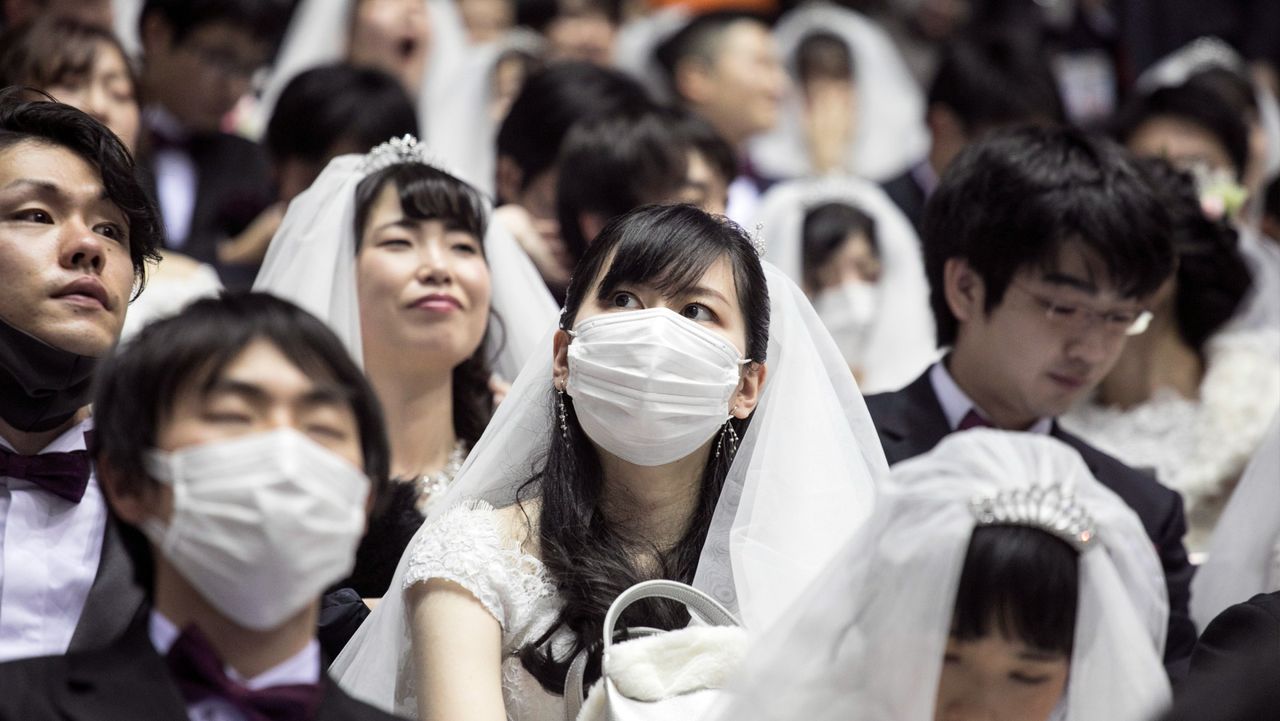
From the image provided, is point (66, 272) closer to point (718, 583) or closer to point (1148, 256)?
point (718, 583)

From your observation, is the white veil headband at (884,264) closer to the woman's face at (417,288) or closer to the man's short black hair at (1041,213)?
the man's short black hair at (1041,213)

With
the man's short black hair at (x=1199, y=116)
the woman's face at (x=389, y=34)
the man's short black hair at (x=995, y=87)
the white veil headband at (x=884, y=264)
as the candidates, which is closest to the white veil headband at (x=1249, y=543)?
the white veil headband at (x=884, y=264)

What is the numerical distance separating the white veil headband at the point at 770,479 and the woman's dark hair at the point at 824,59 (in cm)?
451

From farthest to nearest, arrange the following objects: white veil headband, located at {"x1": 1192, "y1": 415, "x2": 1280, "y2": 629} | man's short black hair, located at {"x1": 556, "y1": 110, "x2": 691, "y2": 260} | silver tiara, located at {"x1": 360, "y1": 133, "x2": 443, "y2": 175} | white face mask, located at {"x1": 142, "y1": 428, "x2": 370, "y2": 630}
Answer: man's short black hair, located at {"x1": 556, "y1": 110, "x2": 691, "y2": 260} < silver tiara, located at {"x1": 360, "y1": 133, "x2": 443, "y2": 175} < white veil headband, located at {"x1": 1192, "y1": 415, "x2": 1280, "y2": 629} < white face mask, located at {"x1": 142, "y1": 428, "x2": 370, "y2": 630}

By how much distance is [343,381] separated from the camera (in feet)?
7.82

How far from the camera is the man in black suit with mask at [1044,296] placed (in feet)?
12.6

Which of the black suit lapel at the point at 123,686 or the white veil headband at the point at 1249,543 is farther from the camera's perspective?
the white veil headband at the point at 1249,543

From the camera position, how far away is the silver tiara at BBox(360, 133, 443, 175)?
13.3ft

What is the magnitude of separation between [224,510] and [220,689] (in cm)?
28

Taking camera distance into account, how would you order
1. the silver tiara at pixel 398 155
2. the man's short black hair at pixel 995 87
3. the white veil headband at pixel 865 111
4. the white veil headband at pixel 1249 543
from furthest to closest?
the white veil headband at pixel 865 111 < the man's short black hair at pixel 995 87 < the silver tiara at pixel 398 155 < the white veil headband at pixel 1249 543

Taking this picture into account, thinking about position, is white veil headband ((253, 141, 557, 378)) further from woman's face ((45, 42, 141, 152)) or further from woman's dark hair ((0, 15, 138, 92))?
woman's dark hair ((0, 15, 138, 92))

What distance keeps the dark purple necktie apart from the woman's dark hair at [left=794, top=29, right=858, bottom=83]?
159 inches

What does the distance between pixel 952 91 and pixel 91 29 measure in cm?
348

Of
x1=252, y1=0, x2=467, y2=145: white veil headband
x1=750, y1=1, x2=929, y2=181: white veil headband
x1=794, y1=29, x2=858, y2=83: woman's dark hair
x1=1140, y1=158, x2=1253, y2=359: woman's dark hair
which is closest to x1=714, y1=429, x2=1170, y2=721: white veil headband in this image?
x1=1140, y1=158, x2=1253, y2=359: woman's dark hair
